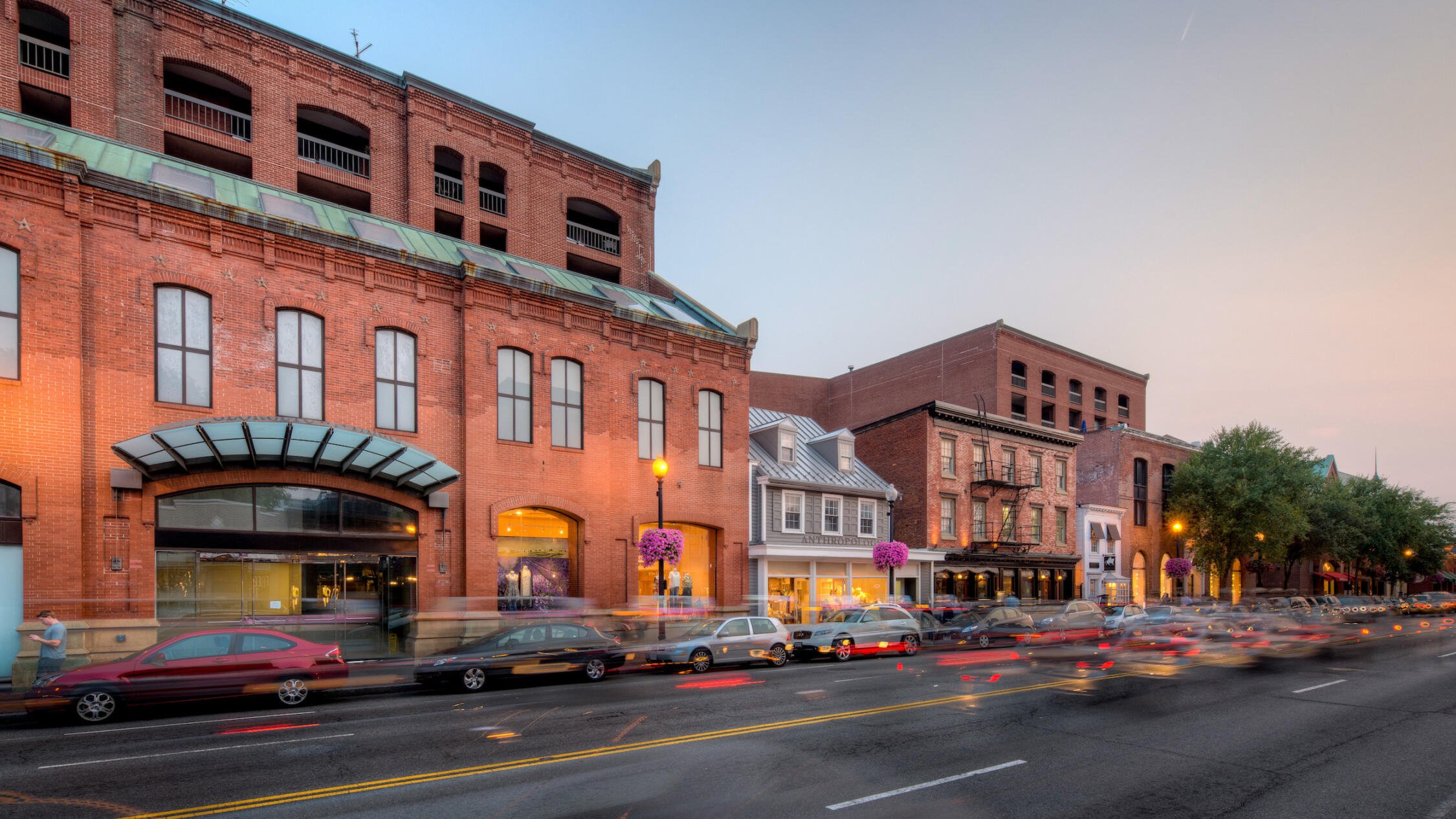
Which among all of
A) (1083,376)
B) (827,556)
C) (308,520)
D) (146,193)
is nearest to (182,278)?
(146,193)

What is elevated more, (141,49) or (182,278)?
(141,49)

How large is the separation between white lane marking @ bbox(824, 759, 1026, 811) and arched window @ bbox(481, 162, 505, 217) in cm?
2651

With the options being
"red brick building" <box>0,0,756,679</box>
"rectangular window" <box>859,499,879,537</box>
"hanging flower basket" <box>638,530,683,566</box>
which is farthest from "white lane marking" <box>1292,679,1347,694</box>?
"rectangular window" <box>859,499,879,537</box>

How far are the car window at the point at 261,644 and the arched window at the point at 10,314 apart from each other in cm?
861

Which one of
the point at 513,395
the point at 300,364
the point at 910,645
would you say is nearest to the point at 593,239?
the point at 513,395

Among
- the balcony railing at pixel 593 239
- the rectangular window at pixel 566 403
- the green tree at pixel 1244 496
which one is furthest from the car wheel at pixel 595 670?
the green tree at pixel 1244 496

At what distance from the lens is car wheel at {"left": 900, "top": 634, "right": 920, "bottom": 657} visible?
1016 inches

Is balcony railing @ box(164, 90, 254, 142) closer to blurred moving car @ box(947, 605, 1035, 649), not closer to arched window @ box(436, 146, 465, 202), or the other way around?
arched window @ box(436, 146, 465, 202)

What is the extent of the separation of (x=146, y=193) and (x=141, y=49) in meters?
8.11

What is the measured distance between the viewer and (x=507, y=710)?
13.8 m

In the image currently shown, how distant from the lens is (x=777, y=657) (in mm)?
22547

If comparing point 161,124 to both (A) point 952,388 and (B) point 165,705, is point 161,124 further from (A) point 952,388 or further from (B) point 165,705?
(A) point 952,388

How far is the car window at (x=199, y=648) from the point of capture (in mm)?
13709

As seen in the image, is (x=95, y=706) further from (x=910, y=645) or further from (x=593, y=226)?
(x=593, y=226)
